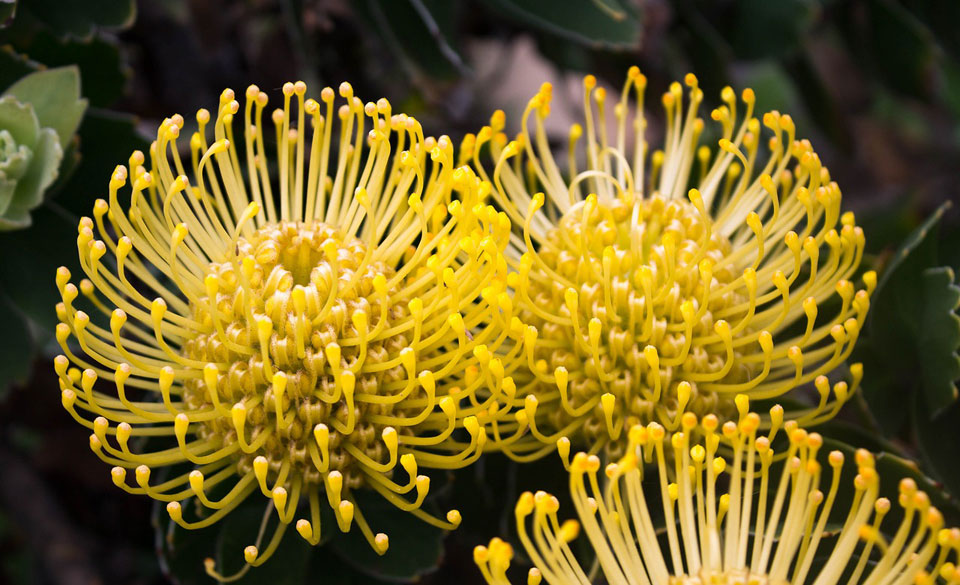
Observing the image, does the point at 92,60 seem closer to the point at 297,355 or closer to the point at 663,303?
the point at 297,355

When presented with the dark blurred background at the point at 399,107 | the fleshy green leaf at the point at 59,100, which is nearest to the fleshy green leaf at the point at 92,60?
the dark blurred background at the point at 399,107

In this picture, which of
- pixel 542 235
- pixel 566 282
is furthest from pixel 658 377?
pixel 542 235

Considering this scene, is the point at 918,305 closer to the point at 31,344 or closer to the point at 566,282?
the point at 566,282

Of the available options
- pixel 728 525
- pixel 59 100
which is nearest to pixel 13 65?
pixel 59 100

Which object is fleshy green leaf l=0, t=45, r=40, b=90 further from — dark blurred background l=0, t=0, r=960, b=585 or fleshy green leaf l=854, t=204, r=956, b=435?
fleshy green leaf l=854, t=204, r=956, b=435

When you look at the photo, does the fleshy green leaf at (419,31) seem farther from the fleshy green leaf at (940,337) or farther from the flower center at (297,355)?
the fleshy green leaf at (940,337)

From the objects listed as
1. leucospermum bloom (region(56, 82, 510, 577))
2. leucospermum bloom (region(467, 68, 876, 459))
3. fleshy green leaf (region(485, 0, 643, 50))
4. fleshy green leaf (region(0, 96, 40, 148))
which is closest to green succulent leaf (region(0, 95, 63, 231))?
fleshy green leaf (region(0, 96, 40, 148))
